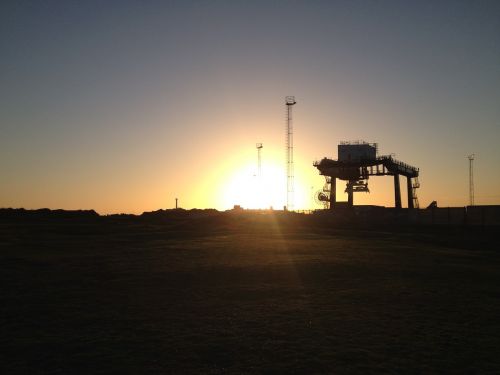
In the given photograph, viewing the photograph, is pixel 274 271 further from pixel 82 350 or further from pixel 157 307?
pixel 82 350

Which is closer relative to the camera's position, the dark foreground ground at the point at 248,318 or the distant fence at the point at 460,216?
the dark foreground ground at the point at 248,318

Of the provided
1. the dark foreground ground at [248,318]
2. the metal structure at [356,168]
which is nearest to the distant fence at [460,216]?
the metal structure at [356,168]

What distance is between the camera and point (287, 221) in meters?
65.4

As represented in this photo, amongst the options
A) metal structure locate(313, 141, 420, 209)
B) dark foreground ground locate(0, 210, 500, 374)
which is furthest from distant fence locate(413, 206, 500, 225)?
dark foreground ground locate(0, 210, 500, 374)

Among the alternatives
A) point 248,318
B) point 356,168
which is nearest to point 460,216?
point 356,168

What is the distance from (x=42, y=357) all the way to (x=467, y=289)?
40.1ft

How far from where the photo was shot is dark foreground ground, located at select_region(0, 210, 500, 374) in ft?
24.4

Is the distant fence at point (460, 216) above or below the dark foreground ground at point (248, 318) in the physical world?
above

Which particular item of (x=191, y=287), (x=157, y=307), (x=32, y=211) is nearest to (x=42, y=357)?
(x=157, y=307)

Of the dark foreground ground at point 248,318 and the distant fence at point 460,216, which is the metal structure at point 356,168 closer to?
the distant fence at point 460,216

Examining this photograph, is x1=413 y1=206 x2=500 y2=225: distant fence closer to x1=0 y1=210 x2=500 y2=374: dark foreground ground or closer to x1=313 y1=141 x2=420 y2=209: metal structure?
x1=313 y1=141 x2=420 y2=209: metal structure

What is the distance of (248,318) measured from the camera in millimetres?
10336

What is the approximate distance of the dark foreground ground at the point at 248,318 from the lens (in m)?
7.43

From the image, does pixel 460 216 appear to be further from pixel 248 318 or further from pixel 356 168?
pixel 248 318
